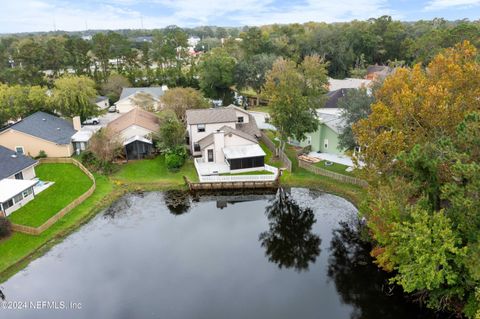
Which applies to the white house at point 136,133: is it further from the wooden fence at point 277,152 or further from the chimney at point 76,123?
the wooden fence at point 277,152

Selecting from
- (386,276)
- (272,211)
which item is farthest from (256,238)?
(386,276)

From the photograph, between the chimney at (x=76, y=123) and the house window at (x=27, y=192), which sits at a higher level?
the chimney at (x=76, y=123)

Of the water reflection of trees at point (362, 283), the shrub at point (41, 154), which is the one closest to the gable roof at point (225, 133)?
the water reflection of trees at point (362, 283)

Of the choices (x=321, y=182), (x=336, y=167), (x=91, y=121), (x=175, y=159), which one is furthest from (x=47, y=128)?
(x=336, y=167)

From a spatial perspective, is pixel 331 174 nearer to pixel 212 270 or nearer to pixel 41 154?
pixel 212 270

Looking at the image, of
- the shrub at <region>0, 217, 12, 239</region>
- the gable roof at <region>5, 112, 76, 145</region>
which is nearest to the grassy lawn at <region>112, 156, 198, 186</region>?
the gable roof at <region>5, 112, 76, 145</region>

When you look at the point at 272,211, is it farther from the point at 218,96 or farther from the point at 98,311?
the point at 218,96

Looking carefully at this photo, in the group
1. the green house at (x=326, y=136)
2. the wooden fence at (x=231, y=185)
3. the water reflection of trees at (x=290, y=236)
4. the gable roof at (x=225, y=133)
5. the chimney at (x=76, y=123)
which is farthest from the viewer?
the chimney at (x=76, y=123)
